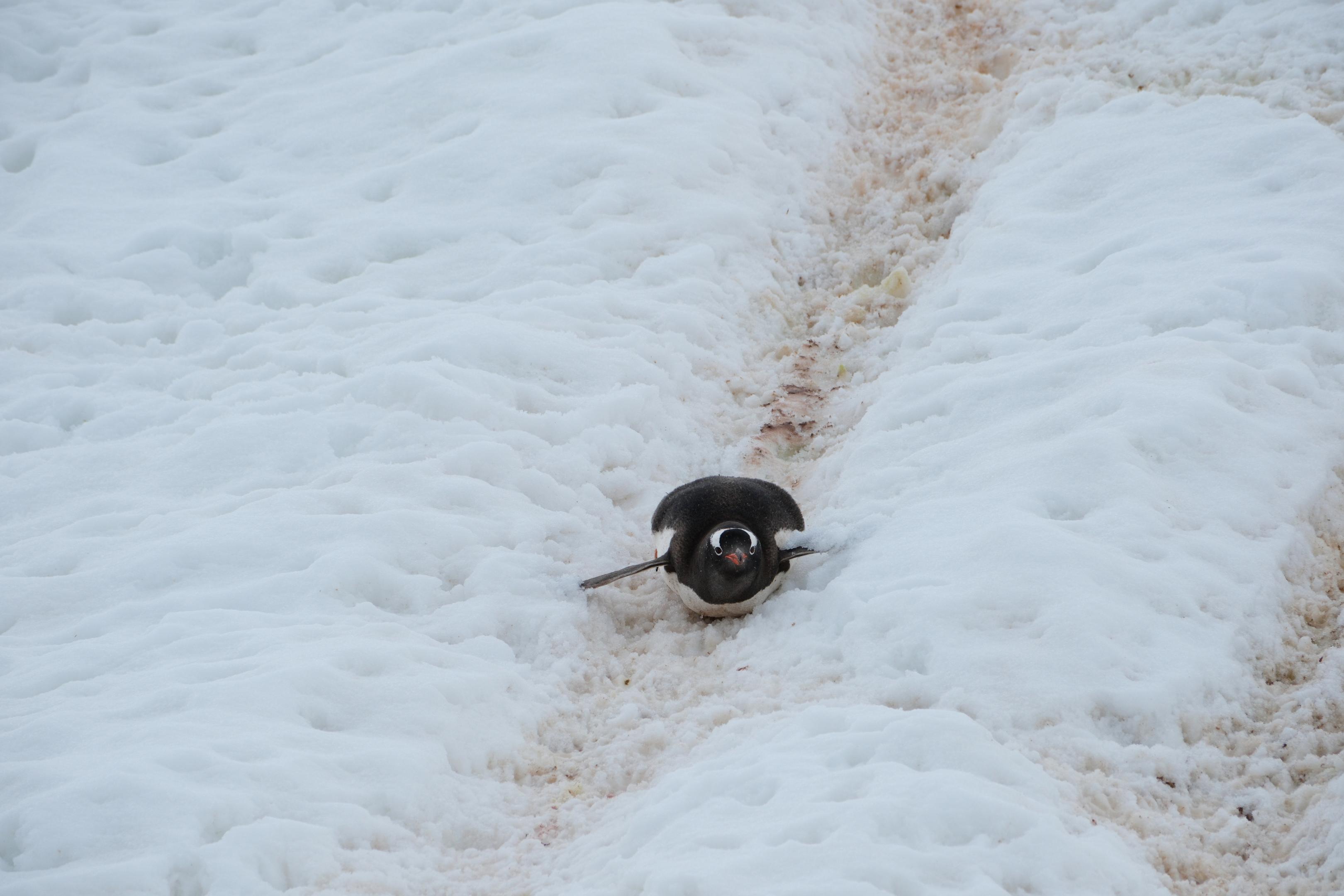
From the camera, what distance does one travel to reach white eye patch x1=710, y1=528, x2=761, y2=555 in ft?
13.4

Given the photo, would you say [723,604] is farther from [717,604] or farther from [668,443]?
[668,443]

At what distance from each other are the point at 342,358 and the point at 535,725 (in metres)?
2.53

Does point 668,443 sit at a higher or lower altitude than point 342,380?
lower

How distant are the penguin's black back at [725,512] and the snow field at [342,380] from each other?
0.34m

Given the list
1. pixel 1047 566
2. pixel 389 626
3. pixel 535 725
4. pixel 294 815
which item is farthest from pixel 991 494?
pixel 294 815

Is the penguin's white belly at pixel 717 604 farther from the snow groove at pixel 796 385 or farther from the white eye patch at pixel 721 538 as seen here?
the white eye patch at pixel 721 538

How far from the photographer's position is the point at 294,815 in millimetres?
3219

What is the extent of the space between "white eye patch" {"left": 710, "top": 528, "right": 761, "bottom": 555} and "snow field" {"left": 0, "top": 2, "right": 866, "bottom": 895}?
0.67 m

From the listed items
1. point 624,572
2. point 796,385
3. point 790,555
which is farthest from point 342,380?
point 790,555

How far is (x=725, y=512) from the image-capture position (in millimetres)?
4465

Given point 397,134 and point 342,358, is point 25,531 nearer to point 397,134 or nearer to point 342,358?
point 342,358

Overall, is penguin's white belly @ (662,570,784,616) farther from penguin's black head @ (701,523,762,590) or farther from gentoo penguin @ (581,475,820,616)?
penguin's black head @ (701,523,762,590)

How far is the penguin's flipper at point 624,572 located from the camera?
435cm

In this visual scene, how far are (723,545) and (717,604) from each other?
307 mm
